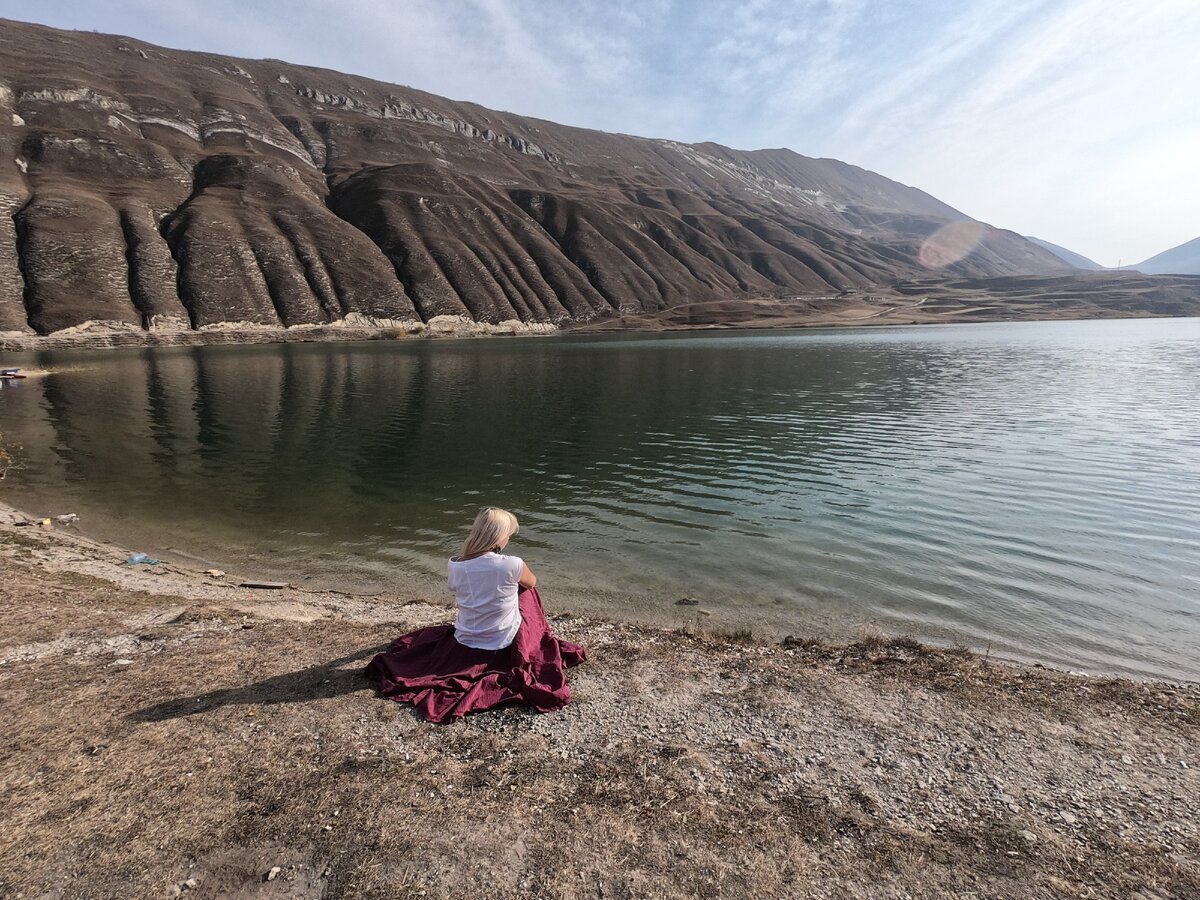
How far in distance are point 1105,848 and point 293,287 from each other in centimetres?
14068

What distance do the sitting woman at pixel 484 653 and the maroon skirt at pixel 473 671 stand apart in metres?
0.01

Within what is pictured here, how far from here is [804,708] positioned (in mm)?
8203

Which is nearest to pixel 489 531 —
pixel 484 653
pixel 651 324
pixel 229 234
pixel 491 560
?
pixel 491 560

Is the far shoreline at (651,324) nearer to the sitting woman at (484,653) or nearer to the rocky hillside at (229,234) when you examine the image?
the rocky hillside at (229,234)

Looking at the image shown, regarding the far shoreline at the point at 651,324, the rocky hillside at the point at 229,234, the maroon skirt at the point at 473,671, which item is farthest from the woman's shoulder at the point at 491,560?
the rocky hillside at the point at 229,234

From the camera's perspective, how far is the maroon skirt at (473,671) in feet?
25.8

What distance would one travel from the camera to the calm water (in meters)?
13.8

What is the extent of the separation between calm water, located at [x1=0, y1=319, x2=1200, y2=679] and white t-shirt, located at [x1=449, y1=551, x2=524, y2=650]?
5701mm

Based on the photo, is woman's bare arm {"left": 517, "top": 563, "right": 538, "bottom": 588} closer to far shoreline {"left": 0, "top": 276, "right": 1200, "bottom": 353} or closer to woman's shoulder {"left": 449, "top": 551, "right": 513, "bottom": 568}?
woman's shoulder {"left": 449, "top": 551, "right": 513, "bottom": 568}

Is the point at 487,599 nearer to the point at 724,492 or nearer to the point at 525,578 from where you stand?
the point at 525,578

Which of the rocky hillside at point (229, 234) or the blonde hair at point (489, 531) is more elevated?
the rocky hillside at point (229, 234)

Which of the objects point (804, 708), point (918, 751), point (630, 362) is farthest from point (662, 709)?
point (630, 362)

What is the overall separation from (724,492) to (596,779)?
1712cm

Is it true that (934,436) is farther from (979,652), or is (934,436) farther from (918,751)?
(918,751)
